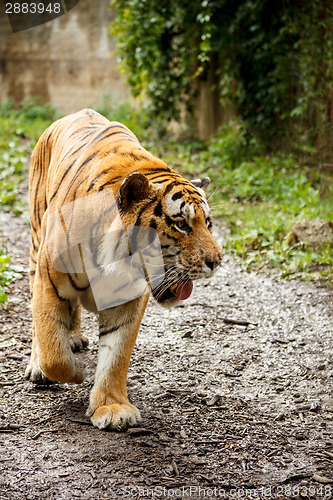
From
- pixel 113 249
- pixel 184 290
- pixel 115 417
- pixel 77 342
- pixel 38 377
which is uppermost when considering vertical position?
pixel 113 249

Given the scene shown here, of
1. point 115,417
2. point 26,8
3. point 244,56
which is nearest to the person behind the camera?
point 115,417

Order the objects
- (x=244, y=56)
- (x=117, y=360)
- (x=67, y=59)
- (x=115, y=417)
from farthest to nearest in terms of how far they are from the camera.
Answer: (x=67, y=59) < (x=244, y=56) < (x=117, y=360) < (x=115, y=417)

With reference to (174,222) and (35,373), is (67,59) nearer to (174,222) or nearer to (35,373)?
(35,373)

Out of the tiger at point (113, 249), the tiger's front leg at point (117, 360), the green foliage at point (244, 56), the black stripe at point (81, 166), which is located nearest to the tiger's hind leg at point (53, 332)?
the tiger at point (113, 249)

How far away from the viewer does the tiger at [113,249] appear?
97.9 inches

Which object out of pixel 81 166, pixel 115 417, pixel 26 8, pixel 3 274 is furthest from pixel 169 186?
pixel 26 8

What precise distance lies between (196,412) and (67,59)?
41.4 ft

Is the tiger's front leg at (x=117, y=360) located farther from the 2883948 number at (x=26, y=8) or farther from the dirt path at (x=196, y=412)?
the 2883948 number at (x=26, y=8)

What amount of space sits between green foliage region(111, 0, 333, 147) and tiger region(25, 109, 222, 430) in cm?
493

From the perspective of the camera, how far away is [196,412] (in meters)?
2.96

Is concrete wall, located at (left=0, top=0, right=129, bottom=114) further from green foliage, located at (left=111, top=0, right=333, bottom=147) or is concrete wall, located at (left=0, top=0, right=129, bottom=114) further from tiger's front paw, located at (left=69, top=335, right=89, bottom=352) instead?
tiger's front paw, located at (left=69, top=335, right=89, bottom=352)

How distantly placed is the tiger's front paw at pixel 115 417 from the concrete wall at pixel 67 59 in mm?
12203

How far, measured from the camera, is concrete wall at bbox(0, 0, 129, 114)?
13.9 metres

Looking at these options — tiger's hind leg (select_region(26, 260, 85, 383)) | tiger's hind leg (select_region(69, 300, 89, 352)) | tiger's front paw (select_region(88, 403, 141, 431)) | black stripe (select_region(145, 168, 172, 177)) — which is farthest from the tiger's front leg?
tiger's hind leg (select_region(69, 300, 89, 352))
